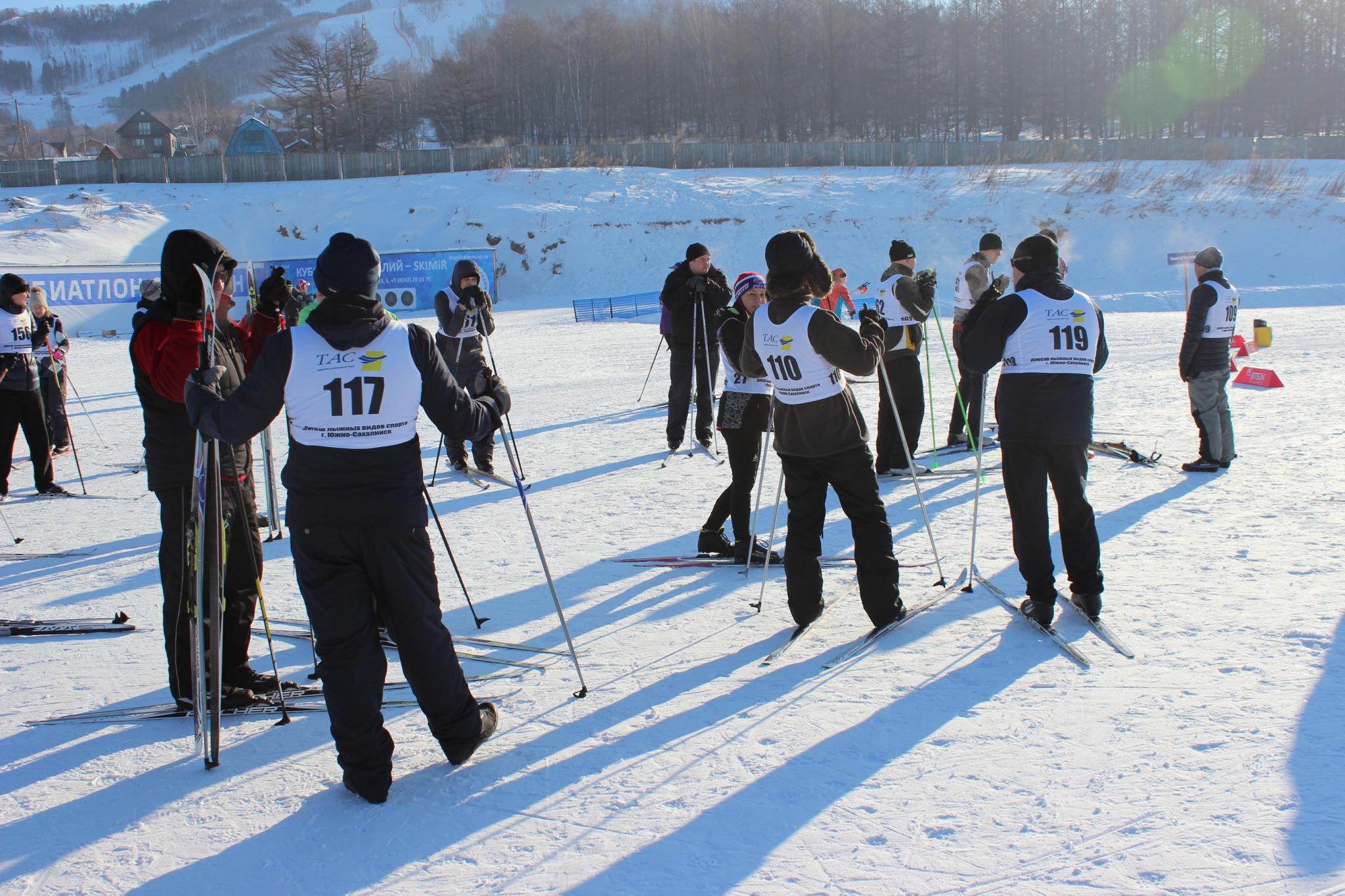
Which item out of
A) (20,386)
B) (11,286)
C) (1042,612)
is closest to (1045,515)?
(1042,612)

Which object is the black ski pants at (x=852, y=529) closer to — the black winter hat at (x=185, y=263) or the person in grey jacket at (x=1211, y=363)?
the black winter hat at (x=185, y=263)

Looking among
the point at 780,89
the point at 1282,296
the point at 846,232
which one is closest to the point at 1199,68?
the point at 780,89

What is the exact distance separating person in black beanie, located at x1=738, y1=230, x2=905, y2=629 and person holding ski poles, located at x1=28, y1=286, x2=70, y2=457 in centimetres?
760

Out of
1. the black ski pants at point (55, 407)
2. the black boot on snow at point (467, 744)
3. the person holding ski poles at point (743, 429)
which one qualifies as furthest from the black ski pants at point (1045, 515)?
the black ski pants at point (55, 407)

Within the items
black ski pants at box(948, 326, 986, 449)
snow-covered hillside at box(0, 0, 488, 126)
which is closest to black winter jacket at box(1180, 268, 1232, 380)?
black ski pants at box(948, 326, 986, 449)

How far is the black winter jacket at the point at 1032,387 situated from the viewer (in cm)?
A: 447

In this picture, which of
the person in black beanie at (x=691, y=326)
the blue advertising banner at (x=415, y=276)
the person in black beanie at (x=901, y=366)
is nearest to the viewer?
the person in black beanie at (x=901, y=366)

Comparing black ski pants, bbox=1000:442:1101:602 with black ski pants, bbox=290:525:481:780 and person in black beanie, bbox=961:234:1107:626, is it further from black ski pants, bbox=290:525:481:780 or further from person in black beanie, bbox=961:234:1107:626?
black ski pants, bbox=290:525:481:780

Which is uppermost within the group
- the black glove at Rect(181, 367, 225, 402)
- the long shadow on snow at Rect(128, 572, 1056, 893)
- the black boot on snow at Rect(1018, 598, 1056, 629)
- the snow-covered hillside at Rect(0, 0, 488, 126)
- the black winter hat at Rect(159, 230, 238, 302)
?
the snow-covered hillside at Rect(0, 0, 488, 126)

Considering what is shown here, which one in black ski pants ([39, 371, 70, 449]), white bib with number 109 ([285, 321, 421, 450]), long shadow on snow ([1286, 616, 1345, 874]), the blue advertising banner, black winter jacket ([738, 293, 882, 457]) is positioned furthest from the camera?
the blue advertising banner

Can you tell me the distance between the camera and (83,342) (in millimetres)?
21156

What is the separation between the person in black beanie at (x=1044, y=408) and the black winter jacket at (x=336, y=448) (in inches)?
108

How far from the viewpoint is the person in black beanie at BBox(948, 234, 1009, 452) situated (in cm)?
754

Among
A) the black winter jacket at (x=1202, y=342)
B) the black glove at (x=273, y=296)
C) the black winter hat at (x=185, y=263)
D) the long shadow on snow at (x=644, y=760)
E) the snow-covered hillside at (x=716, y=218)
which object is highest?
the snow-covered hillside at (x=716, y=218)
